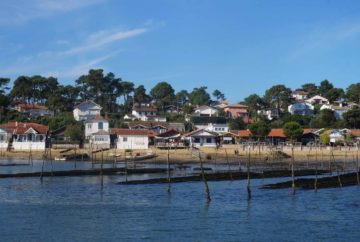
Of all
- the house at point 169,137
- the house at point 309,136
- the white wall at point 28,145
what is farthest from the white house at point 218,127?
the white wall at point 28,145

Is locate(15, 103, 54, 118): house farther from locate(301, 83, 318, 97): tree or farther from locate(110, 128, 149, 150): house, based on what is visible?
locate(301, 83, 318, 97): tree

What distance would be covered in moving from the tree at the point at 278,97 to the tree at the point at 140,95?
1325 inches

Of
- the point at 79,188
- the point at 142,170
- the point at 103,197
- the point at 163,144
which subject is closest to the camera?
the point at 103,197

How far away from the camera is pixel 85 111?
110m

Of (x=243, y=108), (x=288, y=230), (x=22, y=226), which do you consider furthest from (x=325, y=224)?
(x=243, y=108)

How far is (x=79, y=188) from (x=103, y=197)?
6057mm

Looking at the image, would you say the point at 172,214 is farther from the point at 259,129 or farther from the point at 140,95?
the point at 140,95

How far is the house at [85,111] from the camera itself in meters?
110

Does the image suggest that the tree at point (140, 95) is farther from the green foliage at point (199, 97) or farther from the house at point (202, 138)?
the house at point (202, 138)

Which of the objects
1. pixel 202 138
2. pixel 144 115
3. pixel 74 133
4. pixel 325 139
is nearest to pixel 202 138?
pixel 202 138

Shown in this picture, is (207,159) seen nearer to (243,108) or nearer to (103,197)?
(103,197)

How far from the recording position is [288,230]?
27297 millimetres

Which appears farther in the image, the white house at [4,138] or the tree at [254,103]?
the tree at [254,103]

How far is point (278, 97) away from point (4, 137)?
62485 mm
